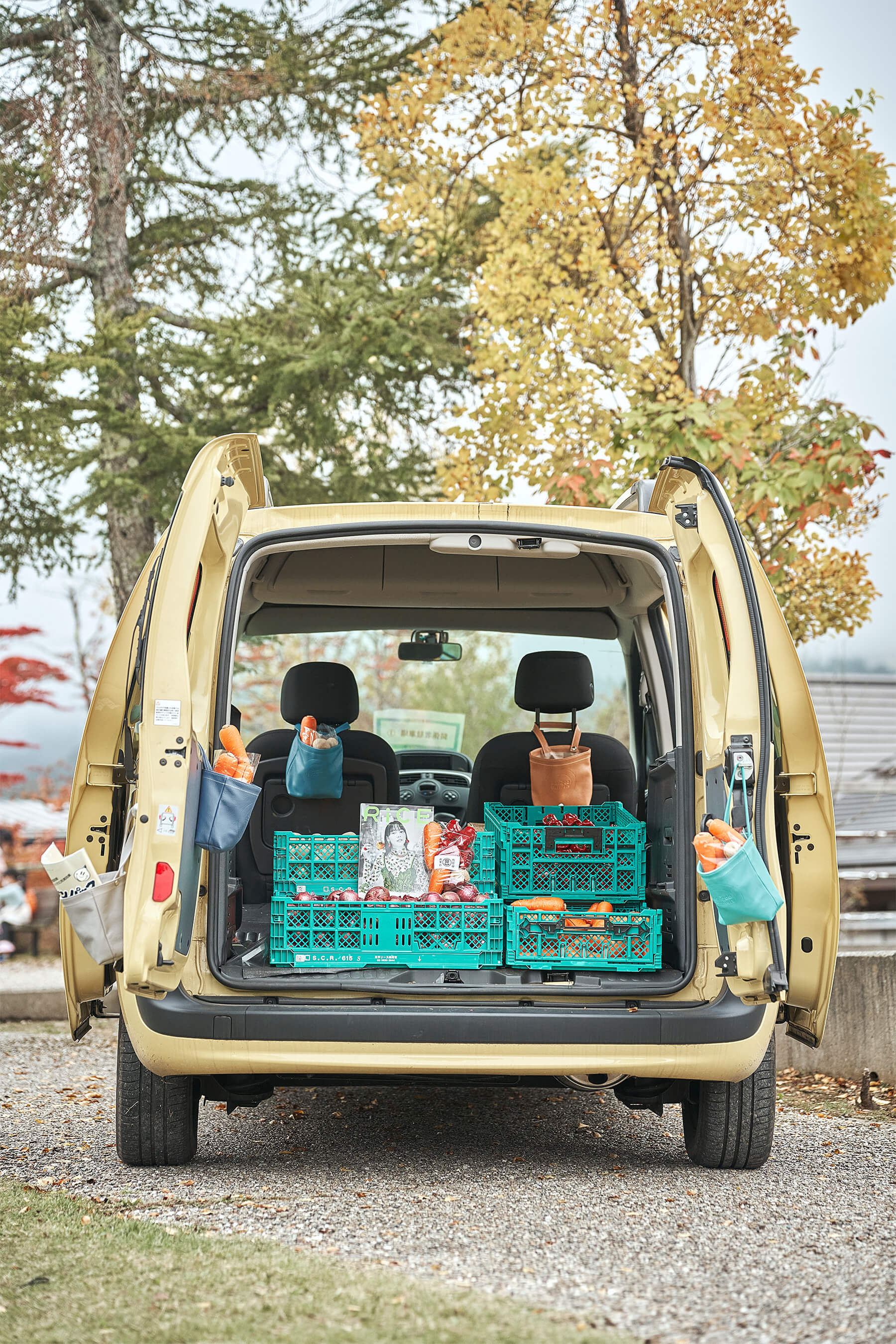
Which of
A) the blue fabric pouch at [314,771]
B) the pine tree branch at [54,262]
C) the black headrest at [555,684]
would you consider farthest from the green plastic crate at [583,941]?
the pine tree branch at [54,262]

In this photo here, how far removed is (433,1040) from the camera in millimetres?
3613

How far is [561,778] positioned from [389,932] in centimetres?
110

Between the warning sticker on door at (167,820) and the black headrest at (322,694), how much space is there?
4.74 feet

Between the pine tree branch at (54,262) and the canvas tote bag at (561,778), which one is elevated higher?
the pine tree branch at (54,262)

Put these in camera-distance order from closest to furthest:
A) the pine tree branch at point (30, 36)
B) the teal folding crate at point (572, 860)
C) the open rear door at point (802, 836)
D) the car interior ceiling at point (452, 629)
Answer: the open rear door at point (802, 836) → the teal folding crate at point (572, 860) → the car interior ceiling at point (452, 629) → the pine tree branch at point (30, 36)

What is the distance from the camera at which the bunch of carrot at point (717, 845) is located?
11.6 feet

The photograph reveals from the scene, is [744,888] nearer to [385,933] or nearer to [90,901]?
[385,933]

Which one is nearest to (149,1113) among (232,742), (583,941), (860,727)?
(232,742)

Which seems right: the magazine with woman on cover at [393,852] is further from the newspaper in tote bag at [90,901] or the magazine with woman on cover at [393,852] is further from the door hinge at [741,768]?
the door hinge at [741,768]

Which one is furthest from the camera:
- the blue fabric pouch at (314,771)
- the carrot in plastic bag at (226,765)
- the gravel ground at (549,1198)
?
the blue fabric pouch at (314,771)

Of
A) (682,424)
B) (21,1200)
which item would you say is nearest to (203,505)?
(21,1200)

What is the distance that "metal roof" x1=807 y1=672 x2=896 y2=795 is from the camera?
19.3 meters

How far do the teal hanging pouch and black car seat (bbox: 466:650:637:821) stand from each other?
1528mm

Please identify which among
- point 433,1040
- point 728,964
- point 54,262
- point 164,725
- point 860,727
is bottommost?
point 433,1040
